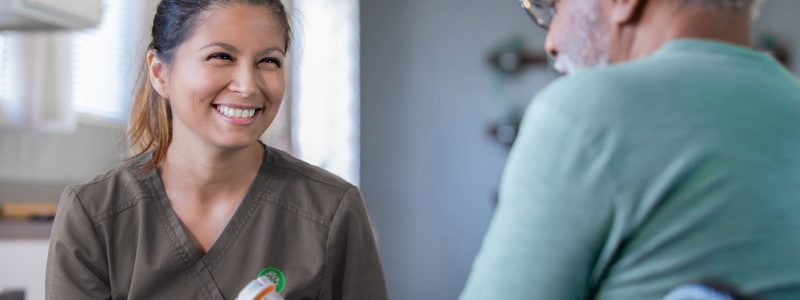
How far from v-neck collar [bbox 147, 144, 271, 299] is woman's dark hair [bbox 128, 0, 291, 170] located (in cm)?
7

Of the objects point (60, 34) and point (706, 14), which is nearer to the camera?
point (706, 14)

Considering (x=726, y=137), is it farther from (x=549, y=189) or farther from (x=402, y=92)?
(x=402, y=92)

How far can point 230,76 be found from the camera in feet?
4.95

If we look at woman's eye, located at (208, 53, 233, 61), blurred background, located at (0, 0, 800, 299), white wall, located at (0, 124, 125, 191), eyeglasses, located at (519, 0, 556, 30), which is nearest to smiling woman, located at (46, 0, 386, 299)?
woman's eye, located at (208, 53, 233, 61)

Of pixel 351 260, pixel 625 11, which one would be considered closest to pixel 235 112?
pixel 351 260

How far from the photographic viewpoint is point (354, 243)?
60.7 inches

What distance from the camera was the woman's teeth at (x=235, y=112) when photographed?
1.52 metres

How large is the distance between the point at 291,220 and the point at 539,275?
83cm

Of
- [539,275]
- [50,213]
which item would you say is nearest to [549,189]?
[539,275]

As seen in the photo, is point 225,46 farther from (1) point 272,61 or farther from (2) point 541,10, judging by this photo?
(2) point 541,10

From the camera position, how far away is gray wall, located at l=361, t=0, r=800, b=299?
529cm

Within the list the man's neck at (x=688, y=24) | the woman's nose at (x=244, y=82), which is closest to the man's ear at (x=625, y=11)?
the man's neck at (x=688, y=24)

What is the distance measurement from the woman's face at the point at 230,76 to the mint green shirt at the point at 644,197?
31.1 inches

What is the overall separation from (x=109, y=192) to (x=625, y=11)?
93 centimetres
